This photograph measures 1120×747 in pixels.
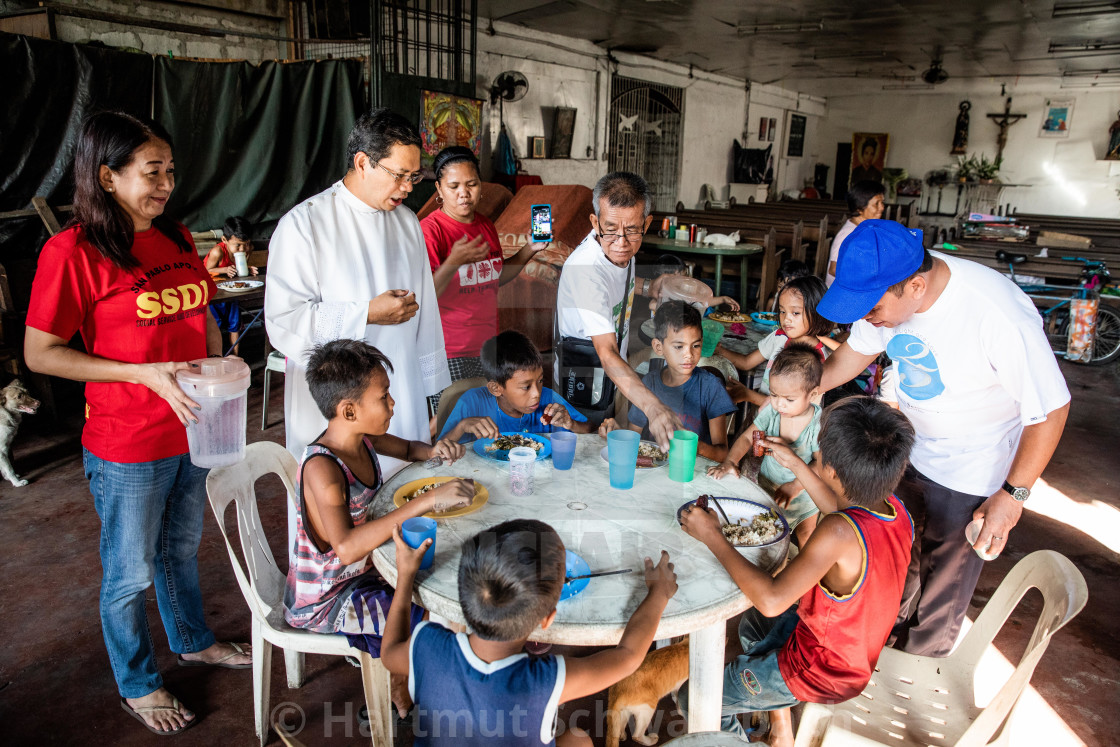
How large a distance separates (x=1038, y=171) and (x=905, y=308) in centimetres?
1934

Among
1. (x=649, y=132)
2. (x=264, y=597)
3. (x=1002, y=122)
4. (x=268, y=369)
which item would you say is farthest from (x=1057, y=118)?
(x=264, y=597)

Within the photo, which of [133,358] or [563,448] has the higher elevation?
[133,358]

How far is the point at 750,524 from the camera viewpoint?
192 cm

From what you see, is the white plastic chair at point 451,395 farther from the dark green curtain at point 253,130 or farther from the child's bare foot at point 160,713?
the dark green curtain at point 253,130

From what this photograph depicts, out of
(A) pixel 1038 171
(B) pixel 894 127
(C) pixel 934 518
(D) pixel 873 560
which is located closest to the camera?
(D) pixel 873 560

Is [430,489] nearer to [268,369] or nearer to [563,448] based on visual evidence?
[563,448]

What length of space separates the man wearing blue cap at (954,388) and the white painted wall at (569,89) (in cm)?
696

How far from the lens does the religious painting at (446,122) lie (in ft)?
21.6

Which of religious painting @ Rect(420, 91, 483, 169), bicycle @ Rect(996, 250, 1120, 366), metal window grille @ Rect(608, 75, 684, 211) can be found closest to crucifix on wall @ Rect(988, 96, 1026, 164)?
metal window grille @ Rect(608, 75, 684, 211)

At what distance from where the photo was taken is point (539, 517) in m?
1.92

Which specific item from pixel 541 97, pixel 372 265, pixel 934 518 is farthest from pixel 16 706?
pixel 541 97

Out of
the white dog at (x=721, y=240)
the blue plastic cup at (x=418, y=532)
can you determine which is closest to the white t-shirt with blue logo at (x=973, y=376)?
the blue plastic cup at (x=418, y=532)

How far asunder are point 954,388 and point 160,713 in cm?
279

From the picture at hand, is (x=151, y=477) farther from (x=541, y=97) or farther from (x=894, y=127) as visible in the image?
(x=894, y=127)
